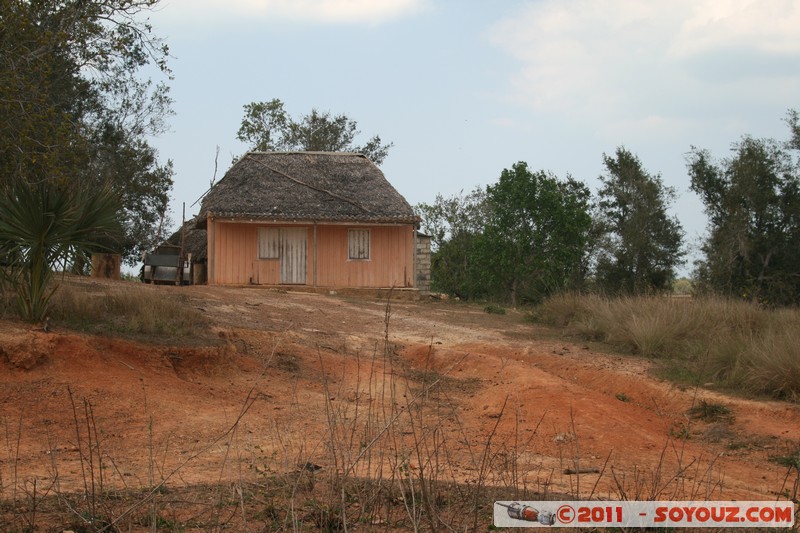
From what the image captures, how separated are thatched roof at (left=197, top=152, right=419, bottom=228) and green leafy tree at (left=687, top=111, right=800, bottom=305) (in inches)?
414

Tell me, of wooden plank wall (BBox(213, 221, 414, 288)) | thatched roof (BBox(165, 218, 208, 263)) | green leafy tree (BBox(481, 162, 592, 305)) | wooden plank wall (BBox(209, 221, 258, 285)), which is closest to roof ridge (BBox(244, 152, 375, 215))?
wooden plank wall (BBox(213, 221, 414, 288))

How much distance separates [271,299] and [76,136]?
599 centimetres

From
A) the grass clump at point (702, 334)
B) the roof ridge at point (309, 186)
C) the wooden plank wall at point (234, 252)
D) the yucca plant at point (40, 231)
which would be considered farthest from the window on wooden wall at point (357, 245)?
the yucca plant at point (40, 231)

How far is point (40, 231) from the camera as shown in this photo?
30.9 ft

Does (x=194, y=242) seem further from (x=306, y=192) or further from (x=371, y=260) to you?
(x=371, y=260)

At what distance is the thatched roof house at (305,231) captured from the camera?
23.0 m

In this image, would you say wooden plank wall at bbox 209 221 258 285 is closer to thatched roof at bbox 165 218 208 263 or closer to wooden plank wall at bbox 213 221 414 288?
wooden plank wall at bbox 213 221 414 288

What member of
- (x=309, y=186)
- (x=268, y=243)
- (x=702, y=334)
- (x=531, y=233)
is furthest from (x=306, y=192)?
(x=702, y=334)

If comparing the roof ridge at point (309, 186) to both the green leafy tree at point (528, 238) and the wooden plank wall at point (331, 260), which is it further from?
the green leafy tree at point (528, 238)

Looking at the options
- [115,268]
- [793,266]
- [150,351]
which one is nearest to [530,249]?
[793,266]

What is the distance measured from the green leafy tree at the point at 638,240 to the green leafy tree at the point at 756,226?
2.62m

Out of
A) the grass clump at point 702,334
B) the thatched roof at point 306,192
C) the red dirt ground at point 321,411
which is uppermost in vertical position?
the thatched roof at point 306,192

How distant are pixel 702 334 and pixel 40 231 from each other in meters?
9.45

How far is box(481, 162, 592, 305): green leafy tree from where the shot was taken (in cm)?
2520
